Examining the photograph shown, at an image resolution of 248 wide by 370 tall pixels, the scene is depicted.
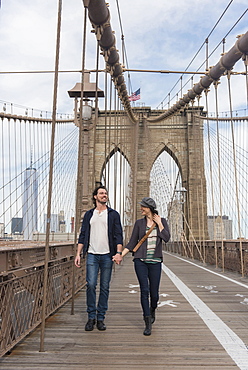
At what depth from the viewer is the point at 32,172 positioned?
70.2 feet

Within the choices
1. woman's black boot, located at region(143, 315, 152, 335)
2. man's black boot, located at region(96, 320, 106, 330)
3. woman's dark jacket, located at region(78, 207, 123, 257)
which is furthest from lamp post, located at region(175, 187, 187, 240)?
woman's black boot, located at region(143, 315, 152, 335)

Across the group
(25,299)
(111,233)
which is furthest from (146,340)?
(25,299)

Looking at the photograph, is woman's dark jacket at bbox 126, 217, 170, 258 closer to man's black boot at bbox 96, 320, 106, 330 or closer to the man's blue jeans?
the man's blue jeans

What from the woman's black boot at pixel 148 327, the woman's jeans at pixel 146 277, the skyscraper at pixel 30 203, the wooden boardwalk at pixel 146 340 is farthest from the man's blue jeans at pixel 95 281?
the skyscraper at pixel 30 203

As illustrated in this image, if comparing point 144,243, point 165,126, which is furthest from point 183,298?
point 165,126

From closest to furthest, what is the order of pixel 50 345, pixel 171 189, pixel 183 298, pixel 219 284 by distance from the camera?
pixel 50 345
pixel 183 298
pixel 219 284
pixel 171 189

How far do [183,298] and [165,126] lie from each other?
2760 centimetres

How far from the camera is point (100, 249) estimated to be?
3539 millimetres

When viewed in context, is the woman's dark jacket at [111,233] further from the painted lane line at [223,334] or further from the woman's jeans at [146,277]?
the painted lane line at [223,334]

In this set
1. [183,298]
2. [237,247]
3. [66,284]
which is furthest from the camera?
[237,247]

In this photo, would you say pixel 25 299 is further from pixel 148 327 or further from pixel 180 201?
pixel 180 201

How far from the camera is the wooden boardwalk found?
2576 mm

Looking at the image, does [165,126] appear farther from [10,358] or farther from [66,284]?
[10,358]

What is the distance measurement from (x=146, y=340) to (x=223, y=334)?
0.60m
